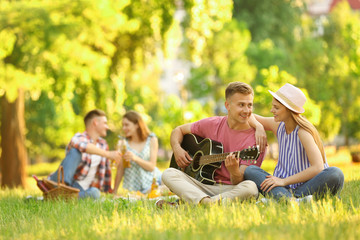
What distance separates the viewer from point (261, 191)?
18.8 ft

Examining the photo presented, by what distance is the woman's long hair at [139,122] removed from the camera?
848 centimetres

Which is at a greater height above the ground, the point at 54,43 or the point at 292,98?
the point at 54,43

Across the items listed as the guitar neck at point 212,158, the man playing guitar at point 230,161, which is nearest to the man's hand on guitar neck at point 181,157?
the man playing guitar at point 230,161

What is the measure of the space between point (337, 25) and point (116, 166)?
102ft

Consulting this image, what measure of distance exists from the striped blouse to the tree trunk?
1104cm

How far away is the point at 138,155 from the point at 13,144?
8.25 meters

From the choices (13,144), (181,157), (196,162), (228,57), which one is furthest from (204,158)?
(228,57)

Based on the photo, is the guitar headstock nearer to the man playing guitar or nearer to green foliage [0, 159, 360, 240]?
the man playing guitar

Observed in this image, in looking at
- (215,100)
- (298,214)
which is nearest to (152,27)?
(298,214)

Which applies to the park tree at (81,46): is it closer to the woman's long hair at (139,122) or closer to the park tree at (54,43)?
the park tree at (54,43)

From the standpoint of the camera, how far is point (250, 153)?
523 cm

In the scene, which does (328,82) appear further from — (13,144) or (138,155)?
(138,155)

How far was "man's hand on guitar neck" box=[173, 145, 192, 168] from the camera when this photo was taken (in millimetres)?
6238

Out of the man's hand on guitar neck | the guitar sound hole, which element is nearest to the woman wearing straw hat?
the guitar sound hole
